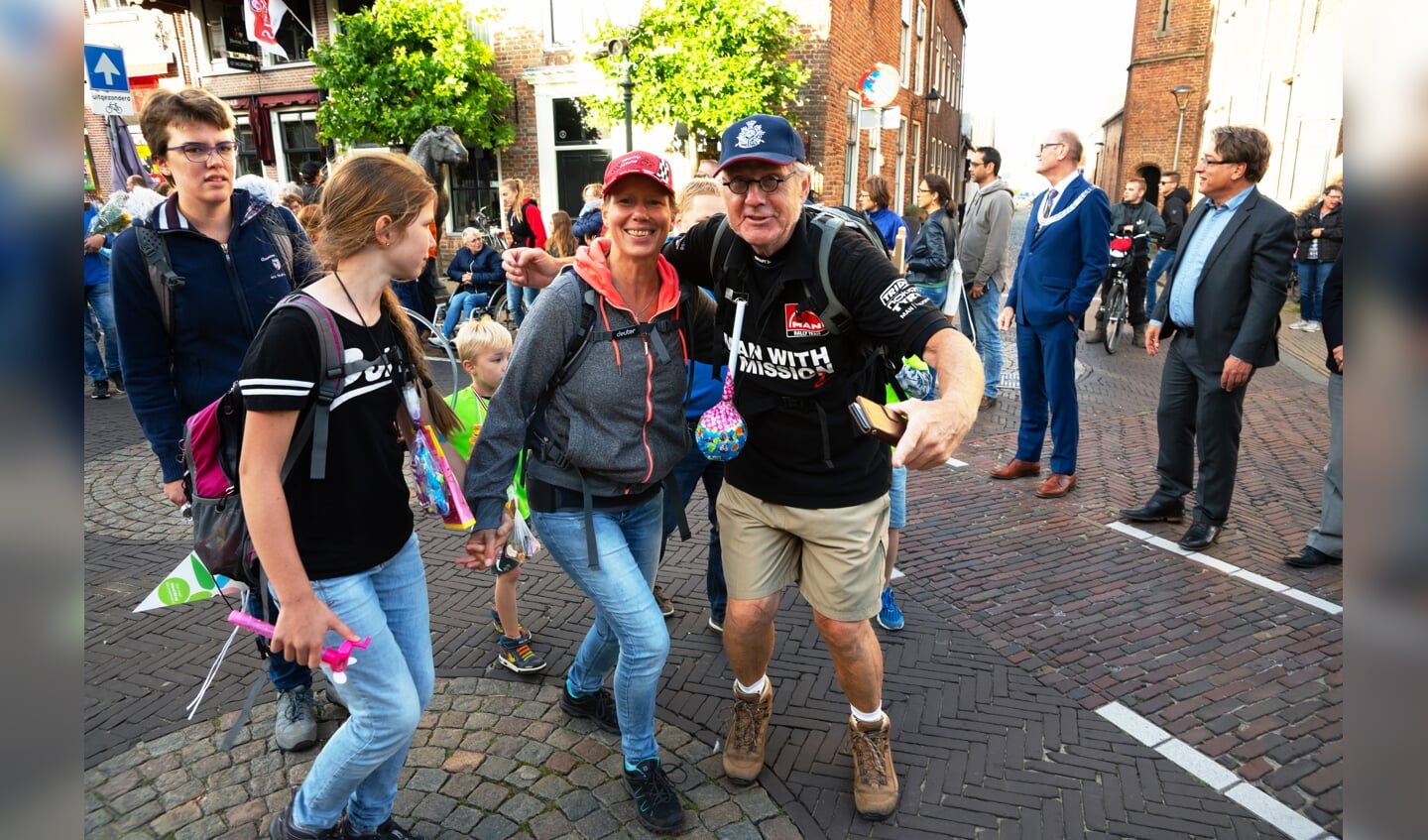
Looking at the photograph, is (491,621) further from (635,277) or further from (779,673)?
(635,277)

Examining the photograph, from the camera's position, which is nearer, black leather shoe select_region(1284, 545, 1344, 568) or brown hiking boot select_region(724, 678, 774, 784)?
brown hiking boot select_region(724, 678, 774, 784)

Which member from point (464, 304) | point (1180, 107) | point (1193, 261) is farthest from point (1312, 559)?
point (1180, 107)

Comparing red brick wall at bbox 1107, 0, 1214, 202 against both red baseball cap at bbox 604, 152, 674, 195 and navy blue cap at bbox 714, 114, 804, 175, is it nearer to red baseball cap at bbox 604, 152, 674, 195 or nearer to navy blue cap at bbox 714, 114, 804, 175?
navy blue cap at bbox 714, 114, 804, 175

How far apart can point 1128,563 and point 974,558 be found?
86cm

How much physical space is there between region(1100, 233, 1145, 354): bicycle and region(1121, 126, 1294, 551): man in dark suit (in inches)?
238

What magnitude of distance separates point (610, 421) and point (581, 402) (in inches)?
4.2

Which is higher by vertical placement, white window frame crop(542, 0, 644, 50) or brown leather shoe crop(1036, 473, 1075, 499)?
white window frame crop(542, 0, 644, 50)

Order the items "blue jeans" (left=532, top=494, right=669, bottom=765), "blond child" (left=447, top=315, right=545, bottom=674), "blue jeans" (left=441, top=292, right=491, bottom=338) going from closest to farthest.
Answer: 1. "blue jeans" (left=532, top=494, right=669, bottom=765)
2. "blond child" (left=447, top=315, right=545, bottom=674)
3. "blue jeans" (left=441, top=292, right=491, bottom=338)

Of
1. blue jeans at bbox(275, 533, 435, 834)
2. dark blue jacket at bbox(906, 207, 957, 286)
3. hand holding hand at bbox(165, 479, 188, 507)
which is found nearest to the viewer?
blue jeans at bbox(275, 533, 435, 834)

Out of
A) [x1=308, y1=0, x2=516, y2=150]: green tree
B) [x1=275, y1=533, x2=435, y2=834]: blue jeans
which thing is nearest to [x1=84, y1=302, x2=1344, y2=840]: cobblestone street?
[x1=275, y1=533, x2=435, y2=834]: blue jeans

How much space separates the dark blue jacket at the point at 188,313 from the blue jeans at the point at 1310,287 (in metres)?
A: 13.5

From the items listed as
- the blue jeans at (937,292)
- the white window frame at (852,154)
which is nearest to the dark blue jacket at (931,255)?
the blue jeans at (937,292)

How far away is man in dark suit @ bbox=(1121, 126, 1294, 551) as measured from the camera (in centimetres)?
434

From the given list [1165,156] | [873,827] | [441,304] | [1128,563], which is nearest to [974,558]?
[1128,563]
